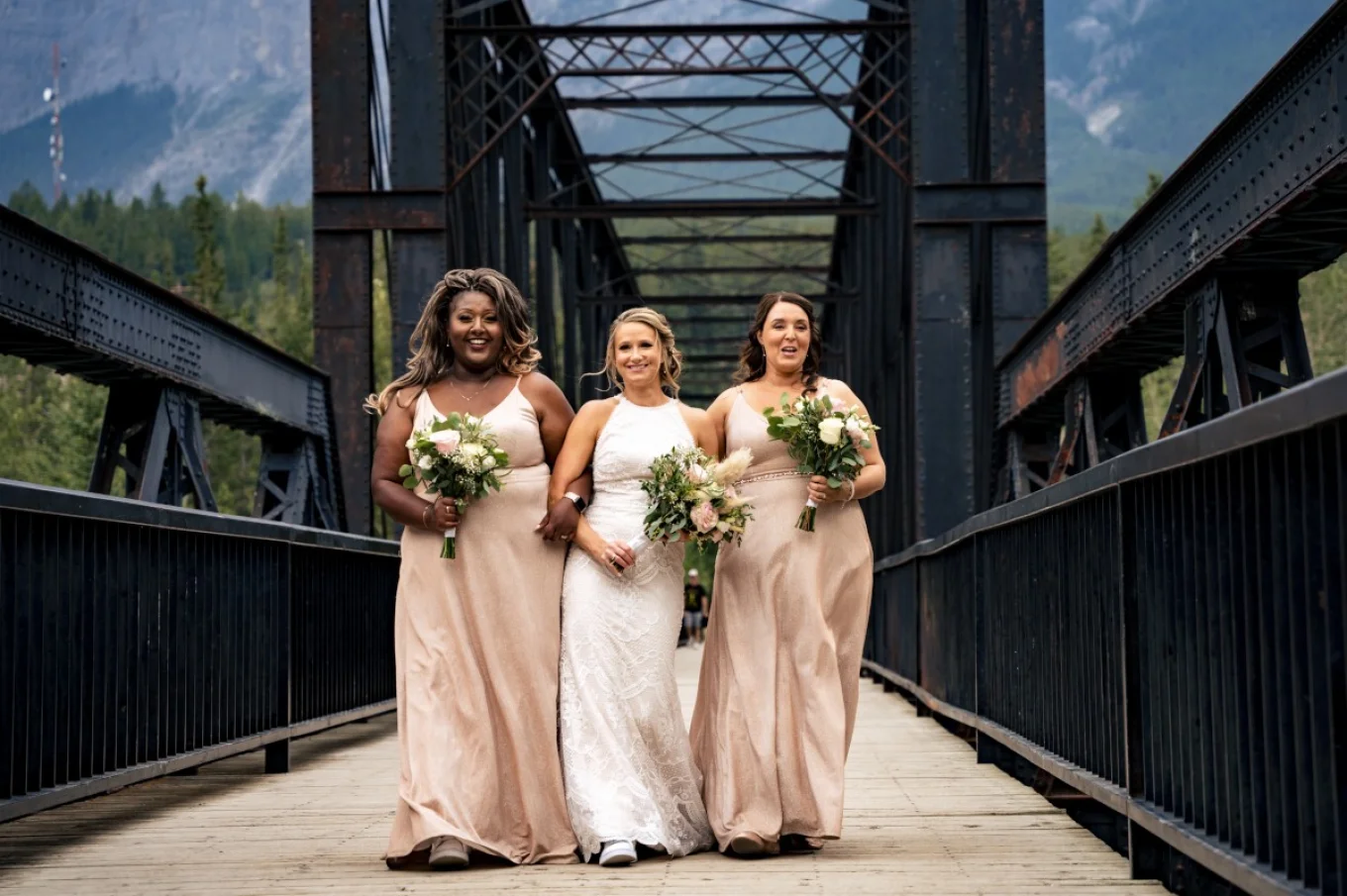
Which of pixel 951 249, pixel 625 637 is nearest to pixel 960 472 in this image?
pixel 951 249

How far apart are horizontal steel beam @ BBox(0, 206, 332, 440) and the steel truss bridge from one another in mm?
41

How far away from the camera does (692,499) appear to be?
6352 mm

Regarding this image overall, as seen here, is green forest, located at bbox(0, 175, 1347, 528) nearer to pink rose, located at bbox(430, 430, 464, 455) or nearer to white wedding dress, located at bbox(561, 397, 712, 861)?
white wedding dress, located at bbox(561, 397, 712, 861)

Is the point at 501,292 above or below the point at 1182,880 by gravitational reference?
above

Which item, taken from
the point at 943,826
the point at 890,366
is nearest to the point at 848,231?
the point at 890,366

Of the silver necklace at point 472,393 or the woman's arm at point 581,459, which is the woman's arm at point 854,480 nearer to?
the woman's arm at point 581,459

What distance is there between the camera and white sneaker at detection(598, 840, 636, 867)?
614 cm

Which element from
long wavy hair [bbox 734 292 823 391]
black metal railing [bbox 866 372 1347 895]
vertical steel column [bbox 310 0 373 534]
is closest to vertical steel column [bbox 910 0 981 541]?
vertical steel column [bbox 310 0 373 534]

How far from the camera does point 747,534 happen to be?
6.69 m

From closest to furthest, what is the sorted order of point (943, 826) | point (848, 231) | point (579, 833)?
1. point (579, 833)
2. point (943, 826)
3. point (848, 231)

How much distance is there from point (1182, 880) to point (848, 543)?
1.77 m

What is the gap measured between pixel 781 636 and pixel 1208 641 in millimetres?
2103

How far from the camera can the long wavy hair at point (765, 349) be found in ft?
22.4

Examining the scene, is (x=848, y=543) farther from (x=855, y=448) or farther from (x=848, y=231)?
(x=848, y=231)
